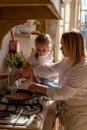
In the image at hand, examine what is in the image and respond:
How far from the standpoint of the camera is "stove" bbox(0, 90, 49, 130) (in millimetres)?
1238

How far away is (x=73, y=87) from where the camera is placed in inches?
60.5

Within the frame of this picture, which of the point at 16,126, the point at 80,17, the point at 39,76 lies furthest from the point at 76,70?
the point at 80,17

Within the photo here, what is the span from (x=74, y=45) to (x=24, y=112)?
0.48 meters

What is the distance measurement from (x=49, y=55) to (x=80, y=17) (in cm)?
168

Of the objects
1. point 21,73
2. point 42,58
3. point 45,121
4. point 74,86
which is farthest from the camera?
point 42,58

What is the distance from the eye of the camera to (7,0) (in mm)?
977

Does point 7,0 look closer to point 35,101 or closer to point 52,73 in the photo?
point 35,101

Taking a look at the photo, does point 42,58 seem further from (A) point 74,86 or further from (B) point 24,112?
(B) point 24,112

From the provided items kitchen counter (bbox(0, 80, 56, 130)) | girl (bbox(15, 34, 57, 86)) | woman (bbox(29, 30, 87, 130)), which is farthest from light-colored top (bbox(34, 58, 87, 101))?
girl (bbox(15, 34, 57, 86))

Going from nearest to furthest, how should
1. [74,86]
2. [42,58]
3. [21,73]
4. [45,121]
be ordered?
[45,121] → [74,86] → [21,73] → [42,58]

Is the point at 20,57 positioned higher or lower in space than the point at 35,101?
higher

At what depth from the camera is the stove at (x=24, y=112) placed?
124 cm

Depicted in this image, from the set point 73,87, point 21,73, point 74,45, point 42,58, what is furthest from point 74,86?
point 42,58

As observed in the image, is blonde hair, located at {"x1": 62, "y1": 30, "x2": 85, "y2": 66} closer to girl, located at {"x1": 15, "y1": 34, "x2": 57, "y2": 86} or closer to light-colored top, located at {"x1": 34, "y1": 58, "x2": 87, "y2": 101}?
light-colored top, located at {"x1": 34, "y1": 58, "x2": 87, "y2": 101}
